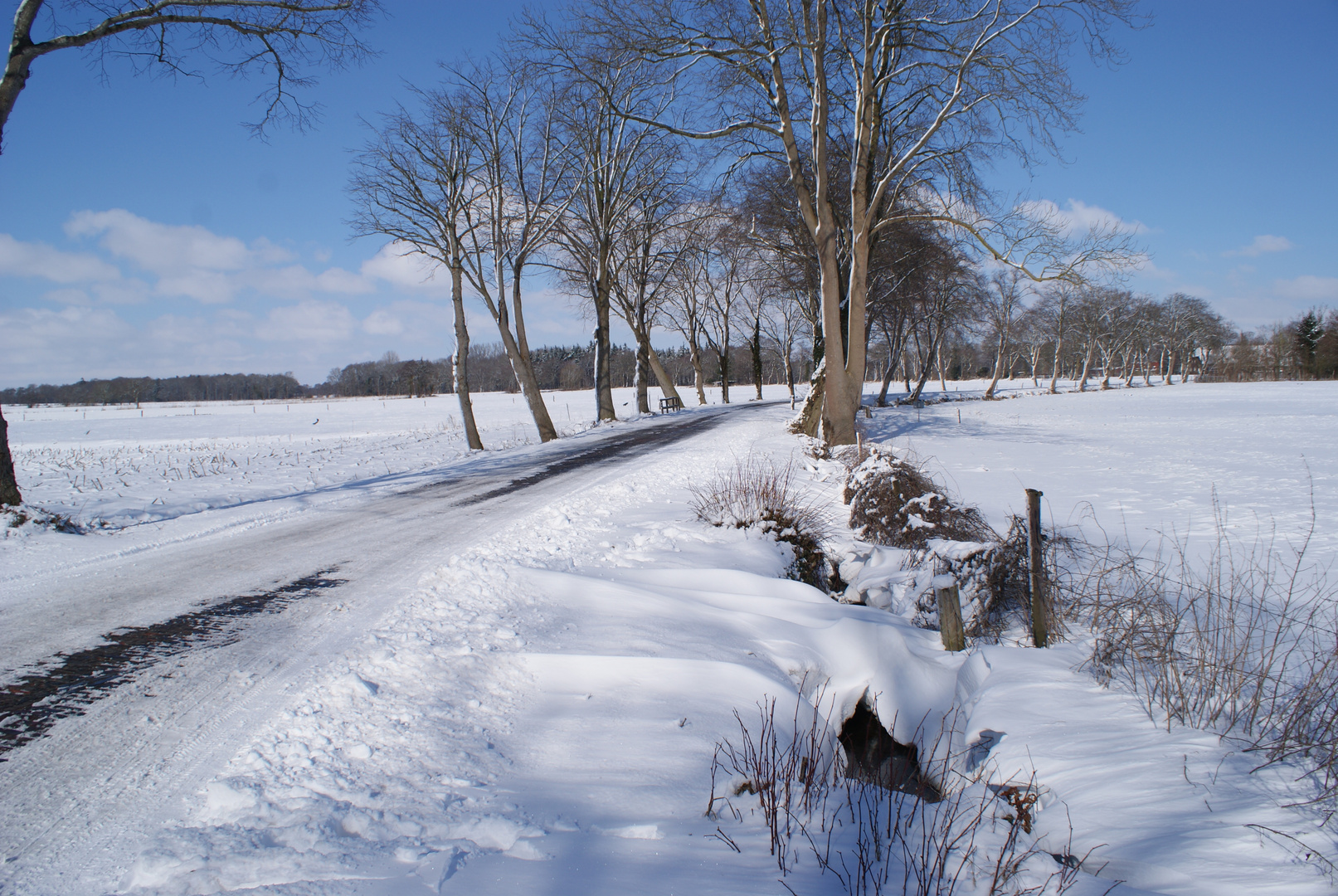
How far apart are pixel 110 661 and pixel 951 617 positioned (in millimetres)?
5432

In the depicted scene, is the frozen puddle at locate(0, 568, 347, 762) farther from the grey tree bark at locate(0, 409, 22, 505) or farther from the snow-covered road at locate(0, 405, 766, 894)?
the grey tree bark at locate(0, 409, 22, 505)

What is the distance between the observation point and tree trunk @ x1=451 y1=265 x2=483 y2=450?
16325mm

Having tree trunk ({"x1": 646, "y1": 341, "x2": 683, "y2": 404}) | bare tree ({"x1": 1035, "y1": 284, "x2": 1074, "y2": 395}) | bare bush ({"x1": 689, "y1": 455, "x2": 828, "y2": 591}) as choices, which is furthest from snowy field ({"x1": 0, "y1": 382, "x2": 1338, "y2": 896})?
bare tree ({"x1": 1035, "y1": 284, "x2": 1074, "y2": 395})

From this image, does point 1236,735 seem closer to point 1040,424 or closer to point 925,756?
point 925,756

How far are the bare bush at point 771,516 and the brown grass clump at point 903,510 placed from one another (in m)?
0.62

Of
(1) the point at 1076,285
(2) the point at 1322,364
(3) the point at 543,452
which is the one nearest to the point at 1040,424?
(1) the point at 1076,285

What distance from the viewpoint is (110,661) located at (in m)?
3.39

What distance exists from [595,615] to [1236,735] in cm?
363

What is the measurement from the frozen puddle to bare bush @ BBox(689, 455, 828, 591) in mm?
3936

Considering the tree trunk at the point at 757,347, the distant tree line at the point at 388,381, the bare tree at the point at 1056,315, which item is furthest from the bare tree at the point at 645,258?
the distant tree line at the point at 388,381

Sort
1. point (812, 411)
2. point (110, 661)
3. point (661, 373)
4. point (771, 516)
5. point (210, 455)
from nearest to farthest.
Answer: point (110, 661) → point (771, 516) → point (812, 411) → point (210, 455) → point (661, 373)

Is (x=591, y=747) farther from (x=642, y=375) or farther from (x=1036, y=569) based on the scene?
(x=642, y=375)

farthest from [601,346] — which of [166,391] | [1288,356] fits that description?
[166,391]

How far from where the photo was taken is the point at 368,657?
342cm
